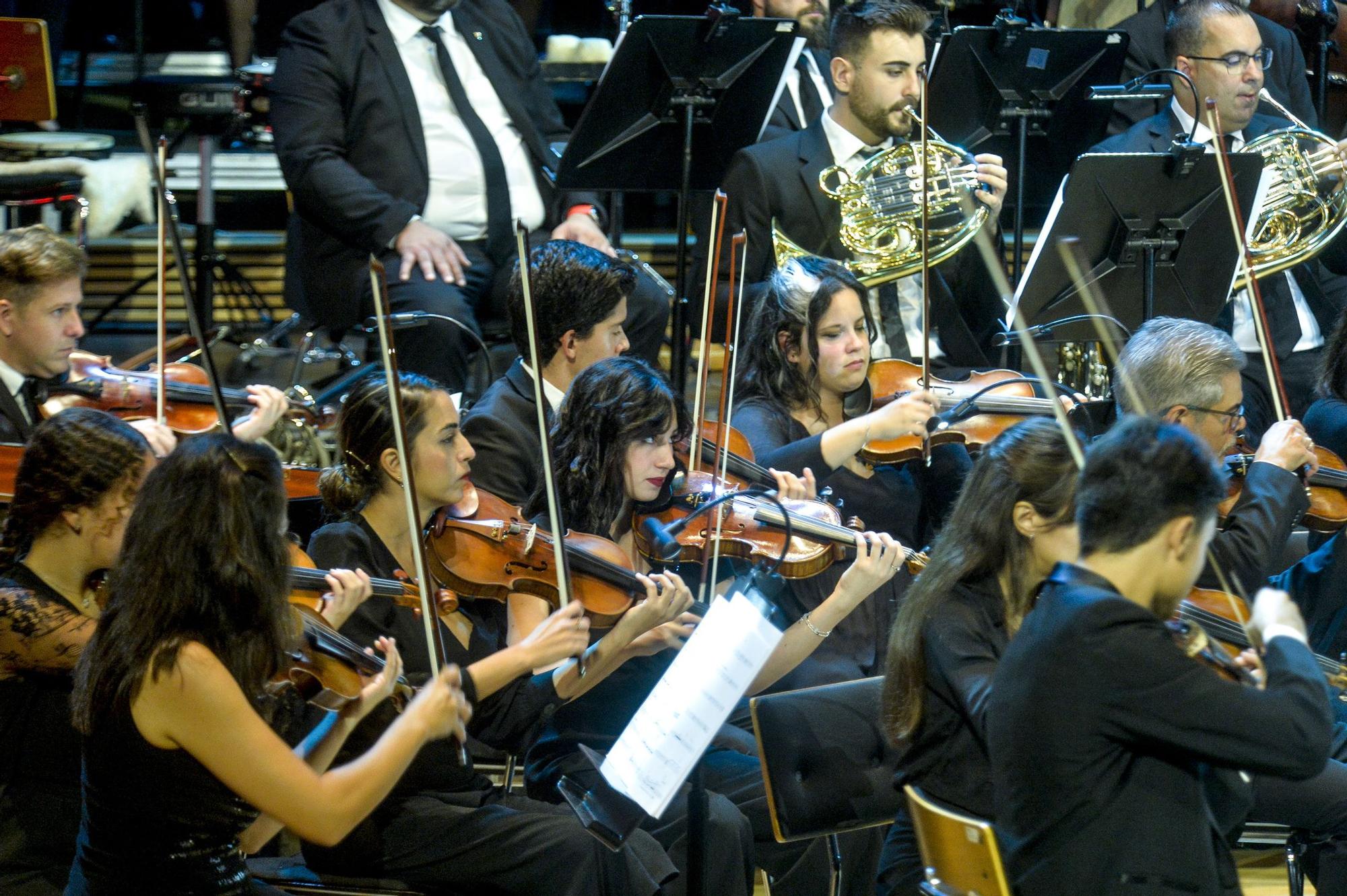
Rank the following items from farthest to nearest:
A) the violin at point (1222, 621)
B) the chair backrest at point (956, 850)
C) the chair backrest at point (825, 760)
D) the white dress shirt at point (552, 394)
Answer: the white dress shirt at point (552, 394), the violin at point (1222, 621), the chair backrest at point (825, 760), the chair backrest at point (956, 850)

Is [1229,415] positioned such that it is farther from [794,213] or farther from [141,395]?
[141,395]

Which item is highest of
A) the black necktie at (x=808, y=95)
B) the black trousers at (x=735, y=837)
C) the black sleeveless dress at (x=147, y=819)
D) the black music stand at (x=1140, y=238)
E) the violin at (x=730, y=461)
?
the black necktie at (x=808, y=95)

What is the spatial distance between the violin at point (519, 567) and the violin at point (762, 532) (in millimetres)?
129

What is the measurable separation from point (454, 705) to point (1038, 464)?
3.02 ft

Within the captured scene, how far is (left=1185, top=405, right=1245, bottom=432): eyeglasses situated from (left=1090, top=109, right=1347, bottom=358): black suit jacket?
41.4 inches

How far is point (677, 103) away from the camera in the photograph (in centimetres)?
386

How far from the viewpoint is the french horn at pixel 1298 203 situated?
408cm

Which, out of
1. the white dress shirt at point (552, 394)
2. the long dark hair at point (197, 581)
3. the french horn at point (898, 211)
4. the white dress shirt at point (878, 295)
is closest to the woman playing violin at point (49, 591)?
the long dark hair at point (197, 581)

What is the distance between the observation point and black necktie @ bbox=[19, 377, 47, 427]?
10.8 ft

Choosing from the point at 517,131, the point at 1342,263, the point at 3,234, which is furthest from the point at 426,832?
the point at 1342,263

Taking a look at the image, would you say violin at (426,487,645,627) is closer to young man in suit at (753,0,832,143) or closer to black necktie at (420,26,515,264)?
black necktie at (420,26,515,264)

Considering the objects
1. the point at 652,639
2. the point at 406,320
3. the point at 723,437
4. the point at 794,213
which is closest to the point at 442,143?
the point at 406,320

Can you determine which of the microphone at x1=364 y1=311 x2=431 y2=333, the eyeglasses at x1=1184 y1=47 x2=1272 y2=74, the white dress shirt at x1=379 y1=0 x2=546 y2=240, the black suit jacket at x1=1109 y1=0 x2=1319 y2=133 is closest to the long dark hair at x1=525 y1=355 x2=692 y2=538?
the microphone at x1=364 y1=311 x2=431 y2=333

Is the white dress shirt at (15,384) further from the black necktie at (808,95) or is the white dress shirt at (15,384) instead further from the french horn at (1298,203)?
the french horn at (1298,203)
